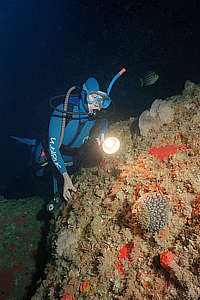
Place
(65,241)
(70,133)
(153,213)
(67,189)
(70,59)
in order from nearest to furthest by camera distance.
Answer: (153,213) → (65,241) → (67,189) → (70,133) → (70,59)

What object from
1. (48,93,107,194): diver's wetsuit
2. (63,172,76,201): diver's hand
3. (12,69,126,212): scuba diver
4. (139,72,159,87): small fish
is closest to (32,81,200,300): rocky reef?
(63,172,76,201): diver's hand

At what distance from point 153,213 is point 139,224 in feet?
0.98

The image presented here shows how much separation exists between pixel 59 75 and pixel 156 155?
10.6 metres

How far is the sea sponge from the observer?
6.50ft

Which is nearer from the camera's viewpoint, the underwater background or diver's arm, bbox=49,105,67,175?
diver's arm, bbox=49,105,67,175

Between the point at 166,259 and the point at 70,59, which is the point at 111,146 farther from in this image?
the point at 70,59

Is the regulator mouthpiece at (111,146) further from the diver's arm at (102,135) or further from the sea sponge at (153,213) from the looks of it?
the sea sponge at (153,213)

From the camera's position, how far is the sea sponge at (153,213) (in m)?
1.98

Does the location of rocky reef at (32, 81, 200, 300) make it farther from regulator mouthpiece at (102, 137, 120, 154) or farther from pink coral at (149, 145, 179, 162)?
regulator mouthpiece at (102, 137, 120, 154)

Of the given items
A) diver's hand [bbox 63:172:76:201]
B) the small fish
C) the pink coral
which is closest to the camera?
the pink coral

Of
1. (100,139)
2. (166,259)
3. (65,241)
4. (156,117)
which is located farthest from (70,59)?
(166,259)

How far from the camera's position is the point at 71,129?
14.0 ft

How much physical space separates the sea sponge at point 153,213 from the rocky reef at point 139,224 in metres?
0.01

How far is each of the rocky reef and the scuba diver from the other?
610 mm
